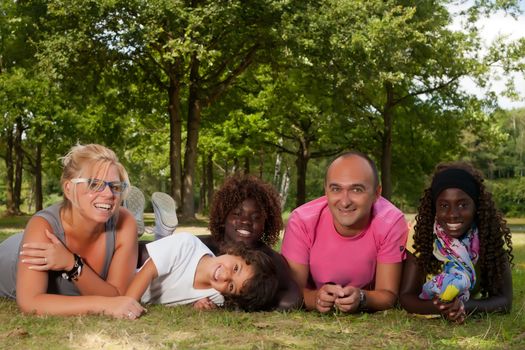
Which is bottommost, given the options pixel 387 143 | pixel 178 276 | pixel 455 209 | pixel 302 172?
pixel 178 276

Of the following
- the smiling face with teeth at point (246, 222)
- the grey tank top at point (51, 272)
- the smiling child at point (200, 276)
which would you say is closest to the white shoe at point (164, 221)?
the smiling face with teeth at point (246, 222)

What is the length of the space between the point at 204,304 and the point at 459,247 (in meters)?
2.00

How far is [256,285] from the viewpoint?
513 cm

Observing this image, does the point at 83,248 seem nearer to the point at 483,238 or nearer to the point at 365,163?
the point at 365,163

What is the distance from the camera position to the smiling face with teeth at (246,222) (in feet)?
20.8

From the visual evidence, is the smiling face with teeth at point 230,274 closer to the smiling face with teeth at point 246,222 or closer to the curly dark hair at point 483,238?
the smiling face with teeth at point 246,222

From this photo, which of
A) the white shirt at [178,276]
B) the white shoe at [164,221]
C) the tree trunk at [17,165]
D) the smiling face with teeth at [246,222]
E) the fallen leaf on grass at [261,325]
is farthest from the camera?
the tree trunk at [17,165]

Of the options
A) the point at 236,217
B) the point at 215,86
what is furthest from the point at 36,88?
the point at 236,217

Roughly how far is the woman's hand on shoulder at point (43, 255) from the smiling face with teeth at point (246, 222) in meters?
1.80

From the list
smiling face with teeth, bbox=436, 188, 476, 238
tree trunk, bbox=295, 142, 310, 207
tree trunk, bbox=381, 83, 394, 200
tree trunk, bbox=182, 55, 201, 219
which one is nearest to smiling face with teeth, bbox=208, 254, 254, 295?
smiling face with teeth, bbox=436, 188, 476, 238

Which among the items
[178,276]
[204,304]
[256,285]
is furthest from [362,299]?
[178,276]

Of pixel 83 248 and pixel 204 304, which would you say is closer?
pixel 83 248

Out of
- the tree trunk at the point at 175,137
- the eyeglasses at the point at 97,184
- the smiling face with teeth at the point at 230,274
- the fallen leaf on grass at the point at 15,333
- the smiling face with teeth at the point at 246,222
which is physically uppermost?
the tree trunk at the point at 175,137

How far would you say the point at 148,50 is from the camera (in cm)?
2378
